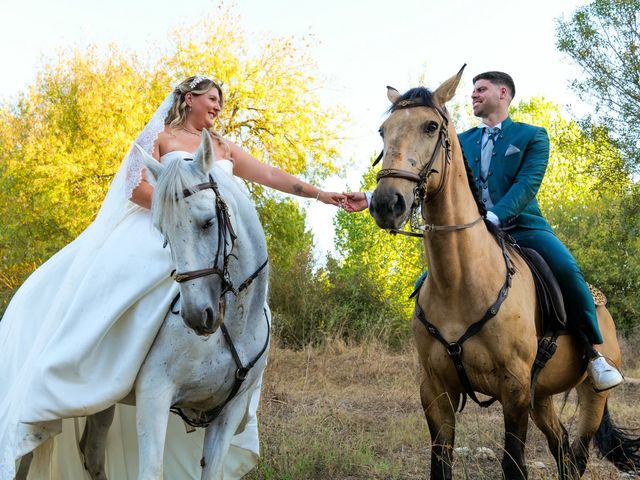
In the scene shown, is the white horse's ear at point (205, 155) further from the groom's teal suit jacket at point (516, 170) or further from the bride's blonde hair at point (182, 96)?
the groom's teal suit jacket at point (516, 170)

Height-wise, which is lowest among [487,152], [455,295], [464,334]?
[464,334]

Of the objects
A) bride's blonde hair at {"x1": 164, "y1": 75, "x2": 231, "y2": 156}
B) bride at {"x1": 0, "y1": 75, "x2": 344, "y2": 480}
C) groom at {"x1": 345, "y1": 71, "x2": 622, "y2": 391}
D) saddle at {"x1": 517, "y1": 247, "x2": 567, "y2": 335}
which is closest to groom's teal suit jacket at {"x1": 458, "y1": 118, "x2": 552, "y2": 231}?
groom at {"x1": 345, "y1": 71, "x2": 622, "y2": 391}

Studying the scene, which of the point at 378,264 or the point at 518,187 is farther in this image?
the point at 378,264

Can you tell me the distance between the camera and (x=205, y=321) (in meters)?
3.23

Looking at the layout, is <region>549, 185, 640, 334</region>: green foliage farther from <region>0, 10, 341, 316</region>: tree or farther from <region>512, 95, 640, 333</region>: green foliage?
<region>0, 10, 341, 316</region>: tree

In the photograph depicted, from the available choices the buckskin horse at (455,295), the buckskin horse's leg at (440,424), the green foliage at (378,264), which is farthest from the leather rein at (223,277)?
the green foliage at (378,264)

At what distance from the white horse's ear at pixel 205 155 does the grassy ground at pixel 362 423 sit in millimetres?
2448

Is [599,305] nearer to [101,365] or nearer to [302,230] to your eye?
[101,365]

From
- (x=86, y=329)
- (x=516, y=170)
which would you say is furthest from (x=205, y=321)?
(x=516, y=170)

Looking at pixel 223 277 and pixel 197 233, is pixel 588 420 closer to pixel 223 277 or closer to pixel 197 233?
pixel 223 277

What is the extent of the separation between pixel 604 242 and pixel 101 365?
20994 millimetres

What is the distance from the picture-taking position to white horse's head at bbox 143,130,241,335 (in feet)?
10.6

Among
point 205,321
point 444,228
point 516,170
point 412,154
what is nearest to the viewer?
point 205,321

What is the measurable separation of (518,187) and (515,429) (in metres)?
1.74
